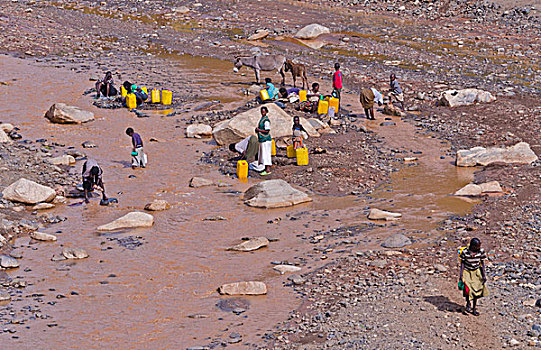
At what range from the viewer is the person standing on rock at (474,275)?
31.0 feet

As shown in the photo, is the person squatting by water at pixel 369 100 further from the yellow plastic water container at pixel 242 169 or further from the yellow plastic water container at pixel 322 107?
the yellow plastic water container at pixel 242 169

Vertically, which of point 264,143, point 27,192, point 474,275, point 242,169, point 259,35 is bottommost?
point 27,192

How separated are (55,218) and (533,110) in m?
14.9

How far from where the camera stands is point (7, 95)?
2373 centimetres

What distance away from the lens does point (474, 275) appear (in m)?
9.47

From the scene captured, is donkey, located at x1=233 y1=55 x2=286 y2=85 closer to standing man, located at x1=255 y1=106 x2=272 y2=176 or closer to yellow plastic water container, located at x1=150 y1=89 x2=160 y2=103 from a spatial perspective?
yellow plastic water container, located at x1=150 y1=89 x2=160 y2=103

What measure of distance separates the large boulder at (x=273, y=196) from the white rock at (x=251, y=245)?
2.05 metres

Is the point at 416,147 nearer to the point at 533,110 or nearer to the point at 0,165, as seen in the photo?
the point at 533,110

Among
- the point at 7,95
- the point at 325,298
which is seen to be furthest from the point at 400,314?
the point at 7,95

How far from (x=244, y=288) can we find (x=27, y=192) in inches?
252

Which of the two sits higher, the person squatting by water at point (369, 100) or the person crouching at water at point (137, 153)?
the person squatting by water at point (369, 100)

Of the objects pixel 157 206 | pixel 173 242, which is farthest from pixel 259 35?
pixel 173 242

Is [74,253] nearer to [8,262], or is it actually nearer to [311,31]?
[8,262]

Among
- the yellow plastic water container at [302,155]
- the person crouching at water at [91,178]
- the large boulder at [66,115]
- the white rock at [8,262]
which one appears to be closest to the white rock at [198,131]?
the large boulder at [66,115]
